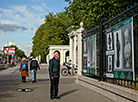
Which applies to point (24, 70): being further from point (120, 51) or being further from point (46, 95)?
point (120, 51)

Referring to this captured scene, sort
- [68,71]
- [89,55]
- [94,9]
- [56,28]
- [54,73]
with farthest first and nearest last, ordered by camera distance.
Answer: [56,28] < [68,71] < [94,9] < [89,55] < [54,73]

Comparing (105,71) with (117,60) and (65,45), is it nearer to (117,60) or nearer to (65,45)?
(117,60)

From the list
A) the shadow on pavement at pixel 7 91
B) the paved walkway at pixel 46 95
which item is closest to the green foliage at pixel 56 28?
the shadow on pavement at pixel 7 91

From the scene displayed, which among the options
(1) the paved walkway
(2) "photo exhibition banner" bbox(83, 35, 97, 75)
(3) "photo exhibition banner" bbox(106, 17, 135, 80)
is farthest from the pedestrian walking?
(2) "photo exhibition banner" bbox(83, 35, 97, 75)

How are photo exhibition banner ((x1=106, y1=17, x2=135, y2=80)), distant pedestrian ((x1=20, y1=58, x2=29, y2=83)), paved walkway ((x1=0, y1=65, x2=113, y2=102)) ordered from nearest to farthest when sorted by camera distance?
photo exhibition banner ((x1=106, y1=17, x2=135, y2=80)) < paved walkway ((x1=0, y1=65, x2=113, y2=102)) < distant pedestrian ((x1=20, y1=58, x2=29, y2=83))

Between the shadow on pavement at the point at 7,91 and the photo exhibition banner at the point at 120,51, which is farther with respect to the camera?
the shadow on pavement at the point at 7,91

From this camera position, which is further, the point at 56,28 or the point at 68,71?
the point at 56,28

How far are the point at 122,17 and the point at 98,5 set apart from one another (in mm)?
12550

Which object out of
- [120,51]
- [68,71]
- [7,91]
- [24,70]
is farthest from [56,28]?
[120,51]

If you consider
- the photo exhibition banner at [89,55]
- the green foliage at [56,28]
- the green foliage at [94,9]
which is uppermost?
the green foliage at [56,28]

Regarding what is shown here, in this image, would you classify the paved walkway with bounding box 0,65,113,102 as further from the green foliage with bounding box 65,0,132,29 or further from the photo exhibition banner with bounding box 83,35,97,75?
the green foliage with bounding box 65,0,132,29

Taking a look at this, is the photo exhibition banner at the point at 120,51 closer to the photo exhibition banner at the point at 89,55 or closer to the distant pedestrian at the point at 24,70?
the photo exhibition banner at the point at 89,55

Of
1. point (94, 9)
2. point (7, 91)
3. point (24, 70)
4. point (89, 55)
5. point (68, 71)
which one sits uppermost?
point (94, 9)

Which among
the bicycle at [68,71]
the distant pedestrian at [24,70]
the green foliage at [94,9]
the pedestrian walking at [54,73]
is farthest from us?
the bicycle at [68,71]
